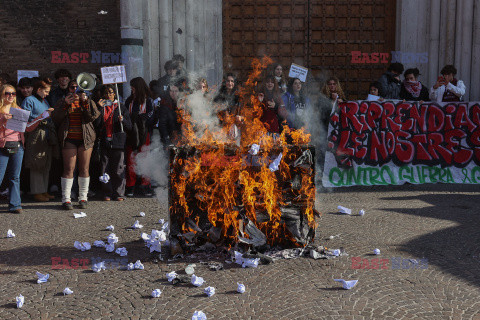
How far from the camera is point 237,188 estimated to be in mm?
5480

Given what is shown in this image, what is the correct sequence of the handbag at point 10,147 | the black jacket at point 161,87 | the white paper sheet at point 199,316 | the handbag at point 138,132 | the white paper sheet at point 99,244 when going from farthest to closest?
the black jacket at point 161,87
the handbag at point 138,132
the handbag at point 10,147
the white paper sheet at point 99,244
the white paper sheet at point 199,316

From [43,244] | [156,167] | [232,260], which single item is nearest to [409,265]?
[232,260]

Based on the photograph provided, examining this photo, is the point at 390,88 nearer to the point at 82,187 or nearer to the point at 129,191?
the point at 129,191

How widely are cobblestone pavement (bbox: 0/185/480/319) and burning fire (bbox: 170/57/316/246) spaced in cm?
44

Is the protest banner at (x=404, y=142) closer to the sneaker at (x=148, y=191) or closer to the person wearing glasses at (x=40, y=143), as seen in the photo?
the sneaker at (x=148, y=191)

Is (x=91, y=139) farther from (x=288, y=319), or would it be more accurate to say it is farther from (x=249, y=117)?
(x=288, y=319)

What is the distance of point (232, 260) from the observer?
5344 mm

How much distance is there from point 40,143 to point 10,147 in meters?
1.02

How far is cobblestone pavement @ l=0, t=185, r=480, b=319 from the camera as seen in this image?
4.10m

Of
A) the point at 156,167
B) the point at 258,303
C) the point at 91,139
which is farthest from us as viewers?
the point at 156,167

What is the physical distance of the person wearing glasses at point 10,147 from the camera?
750 centimetres

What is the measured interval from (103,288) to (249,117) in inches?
133

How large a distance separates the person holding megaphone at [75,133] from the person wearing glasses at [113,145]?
1.98 ft

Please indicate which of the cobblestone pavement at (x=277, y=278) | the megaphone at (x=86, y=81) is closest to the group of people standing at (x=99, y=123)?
the megaphone at (x=86, y=81)
